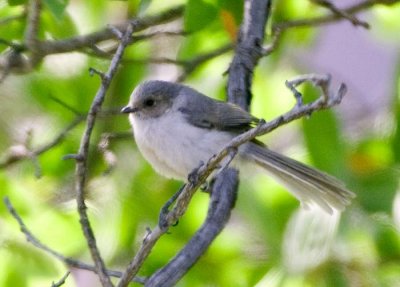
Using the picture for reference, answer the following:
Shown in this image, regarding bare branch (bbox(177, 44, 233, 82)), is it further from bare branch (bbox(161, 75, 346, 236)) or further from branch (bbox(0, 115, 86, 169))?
bare branch (bbox(161, 75, 346, 236))

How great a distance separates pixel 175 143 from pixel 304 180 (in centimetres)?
42

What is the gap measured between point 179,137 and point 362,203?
0.62 m

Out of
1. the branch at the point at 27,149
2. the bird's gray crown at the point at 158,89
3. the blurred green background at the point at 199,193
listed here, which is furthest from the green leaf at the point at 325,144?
the branch at the point at 27,149

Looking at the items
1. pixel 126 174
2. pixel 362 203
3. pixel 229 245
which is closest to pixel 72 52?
pixel 126 174

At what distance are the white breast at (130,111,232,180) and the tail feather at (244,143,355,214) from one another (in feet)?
0.43

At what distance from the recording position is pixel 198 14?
299 centimetres

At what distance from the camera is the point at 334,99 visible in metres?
1.98

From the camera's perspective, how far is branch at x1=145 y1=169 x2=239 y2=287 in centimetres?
262

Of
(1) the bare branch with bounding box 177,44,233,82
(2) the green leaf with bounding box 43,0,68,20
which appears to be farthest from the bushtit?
(2) the green leaf with bounding box 43,0,68,20

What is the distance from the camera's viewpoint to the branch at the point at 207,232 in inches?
103

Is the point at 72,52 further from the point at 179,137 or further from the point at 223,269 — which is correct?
the point at 223,269

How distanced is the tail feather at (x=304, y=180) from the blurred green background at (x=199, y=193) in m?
0.04

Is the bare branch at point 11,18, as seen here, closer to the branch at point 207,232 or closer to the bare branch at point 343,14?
the branch at point 207,232

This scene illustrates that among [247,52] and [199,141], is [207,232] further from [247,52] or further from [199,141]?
[247,52]
